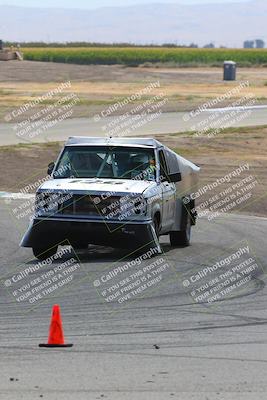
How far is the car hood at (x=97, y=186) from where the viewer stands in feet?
48.9

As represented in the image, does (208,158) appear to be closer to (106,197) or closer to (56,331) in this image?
(106,197)

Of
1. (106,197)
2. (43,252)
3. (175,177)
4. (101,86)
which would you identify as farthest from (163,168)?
(101,86)

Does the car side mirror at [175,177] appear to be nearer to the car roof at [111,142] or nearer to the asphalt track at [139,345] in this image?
the car roof at [111,142]

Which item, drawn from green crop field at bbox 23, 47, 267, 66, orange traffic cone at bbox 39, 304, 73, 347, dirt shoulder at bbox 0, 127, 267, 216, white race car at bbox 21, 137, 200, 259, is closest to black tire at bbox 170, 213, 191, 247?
white race car at bbox 21, 137, 200, 259

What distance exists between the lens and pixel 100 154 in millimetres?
16141

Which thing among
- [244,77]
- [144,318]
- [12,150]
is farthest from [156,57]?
[144,318]

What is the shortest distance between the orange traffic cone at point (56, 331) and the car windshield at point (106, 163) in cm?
681

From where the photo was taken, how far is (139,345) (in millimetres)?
9570

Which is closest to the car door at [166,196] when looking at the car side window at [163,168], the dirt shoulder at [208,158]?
the car side window at [163,168]

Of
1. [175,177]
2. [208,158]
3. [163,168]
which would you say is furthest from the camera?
[208,158]

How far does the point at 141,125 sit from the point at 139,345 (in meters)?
30.7

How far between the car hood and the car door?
21.2 inches

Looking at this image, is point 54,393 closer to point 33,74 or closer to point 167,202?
point 167,202

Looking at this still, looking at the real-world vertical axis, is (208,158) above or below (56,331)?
below
